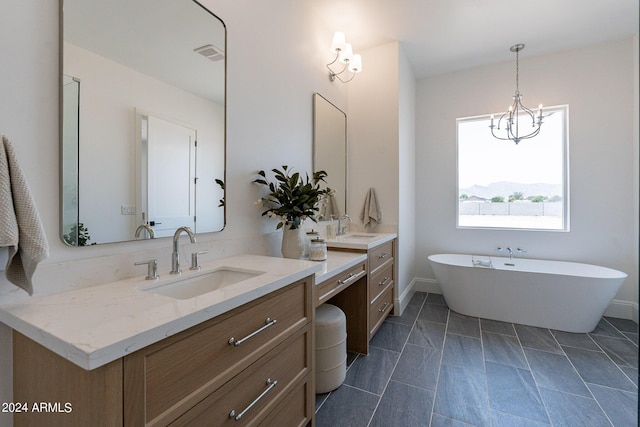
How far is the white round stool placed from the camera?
5.75 ft

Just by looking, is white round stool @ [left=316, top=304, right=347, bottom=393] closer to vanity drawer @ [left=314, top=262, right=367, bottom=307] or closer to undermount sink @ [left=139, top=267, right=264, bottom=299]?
vanity drawer @ [left=314, top=262, right=367, bottom=307]

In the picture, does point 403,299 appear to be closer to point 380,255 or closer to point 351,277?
point 380,255

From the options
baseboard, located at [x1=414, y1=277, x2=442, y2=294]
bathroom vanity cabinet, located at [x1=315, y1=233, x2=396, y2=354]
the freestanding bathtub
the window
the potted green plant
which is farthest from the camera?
baseboard, located at [x1=414, y1=277, x2=442, y2=294]

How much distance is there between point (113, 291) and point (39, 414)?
1.19 feet

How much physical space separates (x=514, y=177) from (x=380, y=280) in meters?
2.35

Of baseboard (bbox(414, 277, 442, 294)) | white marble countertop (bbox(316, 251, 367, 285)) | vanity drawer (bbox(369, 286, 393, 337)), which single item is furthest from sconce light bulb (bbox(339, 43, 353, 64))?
baseboard (bbox(414, 277, 442, 294))

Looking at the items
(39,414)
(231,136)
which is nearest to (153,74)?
(231,136)

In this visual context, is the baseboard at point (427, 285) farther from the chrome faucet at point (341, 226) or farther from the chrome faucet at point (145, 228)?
the chrome faucet at point (145, 228)

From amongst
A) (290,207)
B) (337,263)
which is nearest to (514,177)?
(337,263)

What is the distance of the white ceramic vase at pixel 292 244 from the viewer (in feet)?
6.27

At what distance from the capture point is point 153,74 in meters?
1.34

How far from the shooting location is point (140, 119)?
1.27 m

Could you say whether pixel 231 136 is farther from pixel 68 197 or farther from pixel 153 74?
pixel 68 197

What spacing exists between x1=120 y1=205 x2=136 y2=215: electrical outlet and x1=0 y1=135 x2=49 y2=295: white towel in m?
0.37
